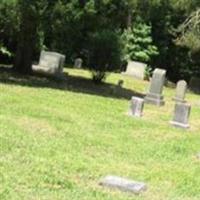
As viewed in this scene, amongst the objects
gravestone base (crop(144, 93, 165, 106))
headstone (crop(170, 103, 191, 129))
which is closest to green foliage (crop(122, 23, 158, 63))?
gravestone base (crop(144, 93, 165, 106))

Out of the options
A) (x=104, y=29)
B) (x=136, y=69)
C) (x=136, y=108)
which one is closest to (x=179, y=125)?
(x=136, y=108)

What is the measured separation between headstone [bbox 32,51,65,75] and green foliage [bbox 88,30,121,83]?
1231 millimetres

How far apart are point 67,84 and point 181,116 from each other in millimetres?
6735

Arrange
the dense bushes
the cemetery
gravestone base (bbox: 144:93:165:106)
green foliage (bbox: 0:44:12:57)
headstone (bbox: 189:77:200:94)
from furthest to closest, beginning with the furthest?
1. headstone (bbox: 189:77:200:94)
2. green foliage (bbox: 0:44:12:57)
3. gravestone base (bbox: 144:93:165:106)
4. the dense bushes
5. the cemetery

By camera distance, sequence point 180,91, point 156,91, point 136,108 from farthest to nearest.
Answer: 1. point 180,91
2. point 156,91
3. point 136,108

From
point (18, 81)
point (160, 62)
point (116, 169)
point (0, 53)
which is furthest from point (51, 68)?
point (116, 169)

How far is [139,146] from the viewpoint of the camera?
12203 millimetres

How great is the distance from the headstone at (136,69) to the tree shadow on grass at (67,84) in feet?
21.8

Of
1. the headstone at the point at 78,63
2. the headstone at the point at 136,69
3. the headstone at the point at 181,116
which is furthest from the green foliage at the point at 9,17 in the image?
the headstone at the point at 136,69

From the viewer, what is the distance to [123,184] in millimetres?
8398

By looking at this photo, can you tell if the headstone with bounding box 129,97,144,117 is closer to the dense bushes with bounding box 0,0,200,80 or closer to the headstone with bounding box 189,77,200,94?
the dense bushes with bounding box 0,0,200,80

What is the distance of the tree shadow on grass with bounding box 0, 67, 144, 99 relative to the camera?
66.2 feet

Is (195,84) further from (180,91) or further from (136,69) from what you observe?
(180,91)

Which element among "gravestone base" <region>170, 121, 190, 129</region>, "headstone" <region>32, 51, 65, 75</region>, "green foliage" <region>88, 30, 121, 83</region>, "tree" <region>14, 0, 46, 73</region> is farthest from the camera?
"headstone" <region>32, 51, 65, 75</region>
